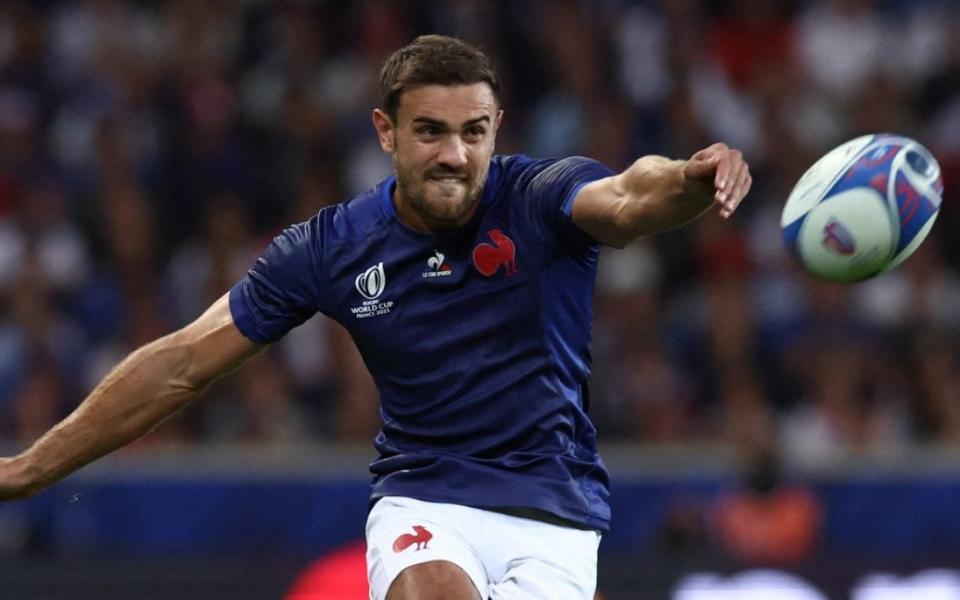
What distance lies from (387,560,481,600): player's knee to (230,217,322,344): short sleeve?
3.23 ft

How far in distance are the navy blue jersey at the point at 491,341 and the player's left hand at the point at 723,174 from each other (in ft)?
1.66

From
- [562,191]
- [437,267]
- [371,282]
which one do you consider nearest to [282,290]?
[371,282]

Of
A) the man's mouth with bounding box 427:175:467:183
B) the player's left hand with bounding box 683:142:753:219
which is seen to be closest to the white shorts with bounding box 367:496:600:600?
the man's mouth with bounding box 427:175:467:183

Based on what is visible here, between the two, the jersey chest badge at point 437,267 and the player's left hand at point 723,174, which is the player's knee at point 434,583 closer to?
the jersey chest badge at point 437,267

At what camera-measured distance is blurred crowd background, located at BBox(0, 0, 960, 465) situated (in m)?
10.8

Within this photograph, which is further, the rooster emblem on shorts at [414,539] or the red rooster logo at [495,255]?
the red rooster logo at [495,255]

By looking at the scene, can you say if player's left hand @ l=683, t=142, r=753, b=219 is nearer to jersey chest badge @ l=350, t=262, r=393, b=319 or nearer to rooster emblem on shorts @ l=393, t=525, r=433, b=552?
jersey chest badge @ l=350, t=262, r=393, b=319

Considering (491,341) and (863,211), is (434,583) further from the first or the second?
A: (863,211)

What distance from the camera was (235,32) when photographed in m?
12.5

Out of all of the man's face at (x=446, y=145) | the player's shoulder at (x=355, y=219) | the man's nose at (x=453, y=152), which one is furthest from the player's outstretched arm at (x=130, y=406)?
the man's nose at (x=453, y=152)

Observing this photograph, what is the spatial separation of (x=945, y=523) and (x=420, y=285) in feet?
17.7

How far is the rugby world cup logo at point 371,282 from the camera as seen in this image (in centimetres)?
554

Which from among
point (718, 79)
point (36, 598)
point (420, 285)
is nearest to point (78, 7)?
point (718, 79)

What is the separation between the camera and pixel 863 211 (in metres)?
5.18
